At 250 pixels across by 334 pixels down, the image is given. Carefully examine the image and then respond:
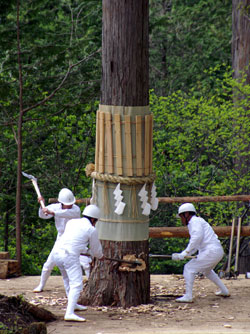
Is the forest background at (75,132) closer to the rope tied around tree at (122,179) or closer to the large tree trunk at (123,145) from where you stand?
the large tree trunk at (123,145)

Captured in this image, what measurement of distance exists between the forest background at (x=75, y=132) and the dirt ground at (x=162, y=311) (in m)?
5.10

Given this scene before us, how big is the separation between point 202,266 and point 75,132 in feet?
30.1

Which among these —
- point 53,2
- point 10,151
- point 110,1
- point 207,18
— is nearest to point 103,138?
point 110,1

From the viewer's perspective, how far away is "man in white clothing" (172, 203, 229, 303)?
1073cm

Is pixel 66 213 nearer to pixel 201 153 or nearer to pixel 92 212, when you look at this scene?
pixel 92 212

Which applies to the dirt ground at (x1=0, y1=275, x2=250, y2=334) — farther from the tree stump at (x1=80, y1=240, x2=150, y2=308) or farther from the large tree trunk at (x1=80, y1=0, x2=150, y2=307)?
the large tree trunk at (x1=80, y1=0, x2=150, y2=307)

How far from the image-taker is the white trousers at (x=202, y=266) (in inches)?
422

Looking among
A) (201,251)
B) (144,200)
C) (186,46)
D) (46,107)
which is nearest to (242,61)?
(186,46)

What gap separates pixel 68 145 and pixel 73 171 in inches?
28.4

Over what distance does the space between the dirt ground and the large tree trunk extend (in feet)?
1.45

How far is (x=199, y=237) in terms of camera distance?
35.6 feet

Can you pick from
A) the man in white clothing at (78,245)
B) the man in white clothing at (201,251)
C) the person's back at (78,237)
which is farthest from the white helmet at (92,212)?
the man in white clothing at (201,251)

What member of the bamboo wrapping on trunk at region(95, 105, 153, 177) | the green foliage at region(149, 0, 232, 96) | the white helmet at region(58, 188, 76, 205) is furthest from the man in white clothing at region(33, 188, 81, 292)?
the green foliage at region(149, 0, 232, 96)

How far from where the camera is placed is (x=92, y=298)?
10.3m
